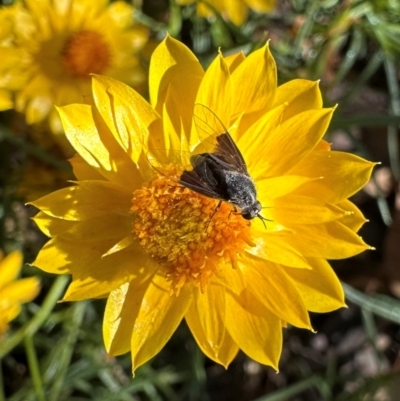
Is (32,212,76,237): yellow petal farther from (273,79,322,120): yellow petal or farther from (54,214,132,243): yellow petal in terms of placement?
(273,79,322,120): yellow petal

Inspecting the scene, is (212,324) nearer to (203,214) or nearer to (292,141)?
(203,214)

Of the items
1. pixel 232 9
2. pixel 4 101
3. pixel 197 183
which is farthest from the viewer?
pixel 232 9

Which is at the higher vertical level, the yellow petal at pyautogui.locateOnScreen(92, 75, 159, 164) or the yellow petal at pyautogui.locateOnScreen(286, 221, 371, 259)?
the yellow petal at pyautogui.locateOnScreen(92, 75, 159, 164)

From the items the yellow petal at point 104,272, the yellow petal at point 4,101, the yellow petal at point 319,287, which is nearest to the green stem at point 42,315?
the yellow petal at point 104,272

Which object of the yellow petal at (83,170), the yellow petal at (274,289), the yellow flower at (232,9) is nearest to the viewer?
the yellow petal at (274,289)

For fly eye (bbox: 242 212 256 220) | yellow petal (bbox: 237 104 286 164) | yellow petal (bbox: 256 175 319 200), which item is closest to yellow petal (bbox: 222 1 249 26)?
yellow petal (bbox: 237 104 286 164)

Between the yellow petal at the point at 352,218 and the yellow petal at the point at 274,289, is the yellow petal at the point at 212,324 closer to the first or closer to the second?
the yellow petal at the point at 274,289

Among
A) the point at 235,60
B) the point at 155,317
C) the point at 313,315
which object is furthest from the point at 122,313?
the point at 313,315
